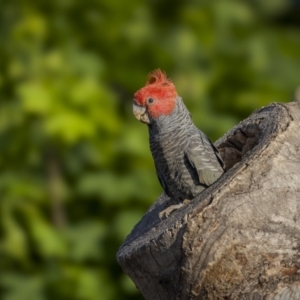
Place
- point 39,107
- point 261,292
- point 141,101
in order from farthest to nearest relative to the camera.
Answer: point 39,107 < point 141,101 < point 261,292

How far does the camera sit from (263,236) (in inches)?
114

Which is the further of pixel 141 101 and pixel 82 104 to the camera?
pixel 82 104

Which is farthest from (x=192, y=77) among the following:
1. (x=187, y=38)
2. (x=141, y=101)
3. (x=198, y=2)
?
(x=141, y=101)

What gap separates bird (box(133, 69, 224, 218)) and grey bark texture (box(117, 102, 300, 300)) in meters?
0.36

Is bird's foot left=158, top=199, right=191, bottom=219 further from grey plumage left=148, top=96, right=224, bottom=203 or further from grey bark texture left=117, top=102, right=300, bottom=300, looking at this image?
grey bark texture left=117, top=102, right=300, bottom=300

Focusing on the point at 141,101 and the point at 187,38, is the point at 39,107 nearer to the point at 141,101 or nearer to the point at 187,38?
the point at 187,38

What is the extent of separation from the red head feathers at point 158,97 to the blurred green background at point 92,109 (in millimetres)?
2571

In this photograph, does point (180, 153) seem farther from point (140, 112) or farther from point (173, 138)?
point (140, 112)

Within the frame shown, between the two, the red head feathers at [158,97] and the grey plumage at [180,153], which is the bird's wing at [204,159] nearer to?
the grey plumage at [180,153]

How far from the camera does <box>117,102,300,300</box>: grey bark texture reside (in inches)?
114

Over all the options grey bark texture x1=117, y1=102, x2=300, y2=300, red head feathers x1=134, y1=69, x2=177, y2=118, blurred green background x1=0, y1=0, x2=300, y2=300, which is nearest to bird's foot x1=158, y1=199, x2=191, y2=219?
grey bark texture x1=117, y1=102, x2=300, y2=300

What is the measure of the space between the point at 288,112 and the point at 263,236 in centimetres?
58

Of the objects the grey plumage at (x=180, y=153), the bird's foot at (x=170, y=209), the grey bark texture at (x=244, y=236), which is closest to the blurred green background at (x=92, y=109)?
the grey plumage at (x=180, y=153)

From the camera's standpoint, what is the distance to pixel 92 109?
6.30 m
